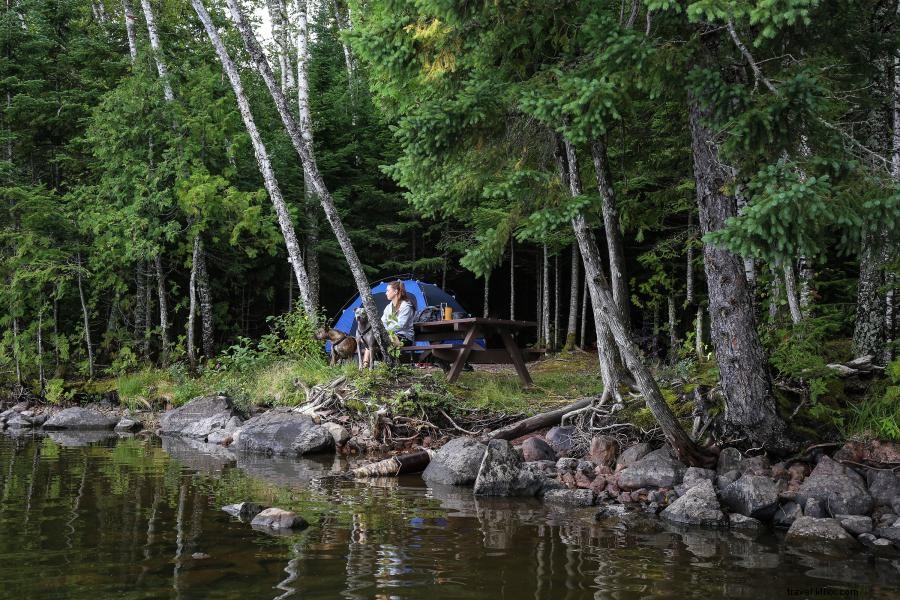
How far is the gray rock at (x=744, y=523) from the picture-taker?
565 centimetres

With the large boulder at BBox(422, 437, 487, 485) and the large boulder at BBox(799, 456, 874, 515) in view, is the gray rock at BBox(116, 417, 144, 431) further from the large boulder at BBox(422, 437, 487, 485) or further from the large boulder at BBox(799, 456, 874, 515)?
the large boulder at BBox(799, 456, 874, 515)

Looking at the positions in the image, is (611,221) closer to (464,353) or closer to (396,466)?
(464,353)

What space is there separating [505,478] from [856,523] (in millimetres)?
3000

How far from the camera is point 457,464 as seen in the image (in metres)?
7.59

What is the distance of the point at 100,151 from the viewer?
17.1 meters

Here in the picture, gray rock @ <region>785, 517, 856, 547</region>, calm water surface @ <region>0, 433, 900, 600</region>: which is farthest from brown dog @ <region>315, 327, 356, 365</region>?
gray rock @ <region>785, 517, 856, 547</region>

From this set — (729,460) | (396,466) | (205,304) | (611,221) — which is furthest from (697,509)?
(205,304)

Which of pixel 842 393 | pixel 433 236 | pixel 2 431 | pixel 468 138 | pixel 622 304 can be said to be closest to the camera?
pixel 842 393

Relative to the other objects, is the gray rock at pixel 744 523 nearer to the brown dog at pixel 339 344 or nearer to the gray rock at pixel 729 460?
the gray rock at pixel 729 460

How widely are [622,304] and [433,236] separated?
14632 mm

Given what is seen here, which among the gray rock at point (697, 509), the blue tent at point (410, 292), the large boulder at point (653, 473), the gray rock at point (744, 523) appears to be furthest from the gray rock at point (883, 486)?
the blue tent at point (410, 292)

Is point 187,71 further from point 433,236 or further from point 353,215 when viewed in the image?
point 433,236

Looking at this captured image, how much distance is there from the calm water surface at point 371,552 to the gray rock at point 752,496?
497 mm

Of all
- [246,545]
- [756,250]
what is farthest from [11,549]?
[756,250]
